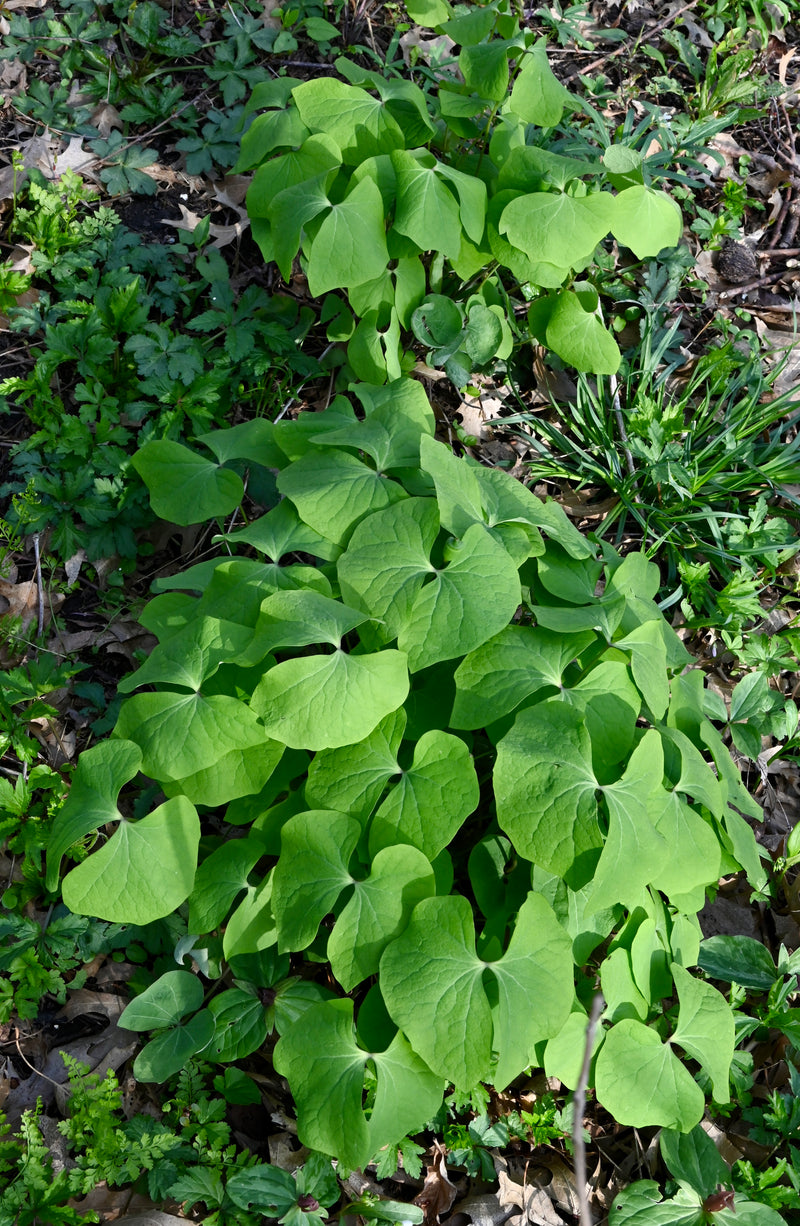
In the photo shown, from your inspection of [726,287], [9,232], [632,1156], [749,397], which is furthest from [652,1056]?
[9,232]

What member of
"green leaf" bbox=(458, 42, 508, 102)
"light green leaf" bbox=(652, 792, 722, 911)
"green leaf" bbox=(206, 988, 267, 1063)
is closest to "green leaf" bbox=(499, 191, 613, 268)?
"green leaf" bbox=(458, 42, 508, 102)

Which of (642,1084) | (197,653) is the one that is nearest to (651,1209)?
(642,1084)

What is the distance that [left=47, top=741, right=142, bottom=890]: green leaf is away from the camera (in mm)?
1597

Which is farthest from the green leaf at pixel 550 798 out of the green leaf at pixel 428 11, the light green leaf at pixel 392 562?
the green leaf at pixel 428 11

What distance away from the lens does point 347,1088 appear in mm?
1506

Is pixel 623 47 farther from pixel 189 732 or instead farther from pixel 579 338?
pixel 189 732

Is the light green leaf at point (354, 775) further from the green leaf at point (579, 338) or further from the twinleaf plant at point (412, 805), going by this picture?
the green leaf at point (579, 338)

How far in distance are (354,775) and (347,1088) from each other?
1.78ft

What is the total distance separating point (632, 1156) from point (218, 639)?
5.15ft

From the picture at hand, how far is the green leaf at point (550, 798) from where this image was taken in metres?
1.48

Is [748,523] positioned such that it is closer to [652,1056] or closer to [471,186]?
[471,186]

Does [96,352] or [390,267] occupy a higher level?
[390,267]

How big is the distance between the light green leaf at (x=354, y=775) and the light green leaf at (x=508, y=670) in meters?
0.13

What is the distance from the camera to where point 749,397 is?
2898 mm
